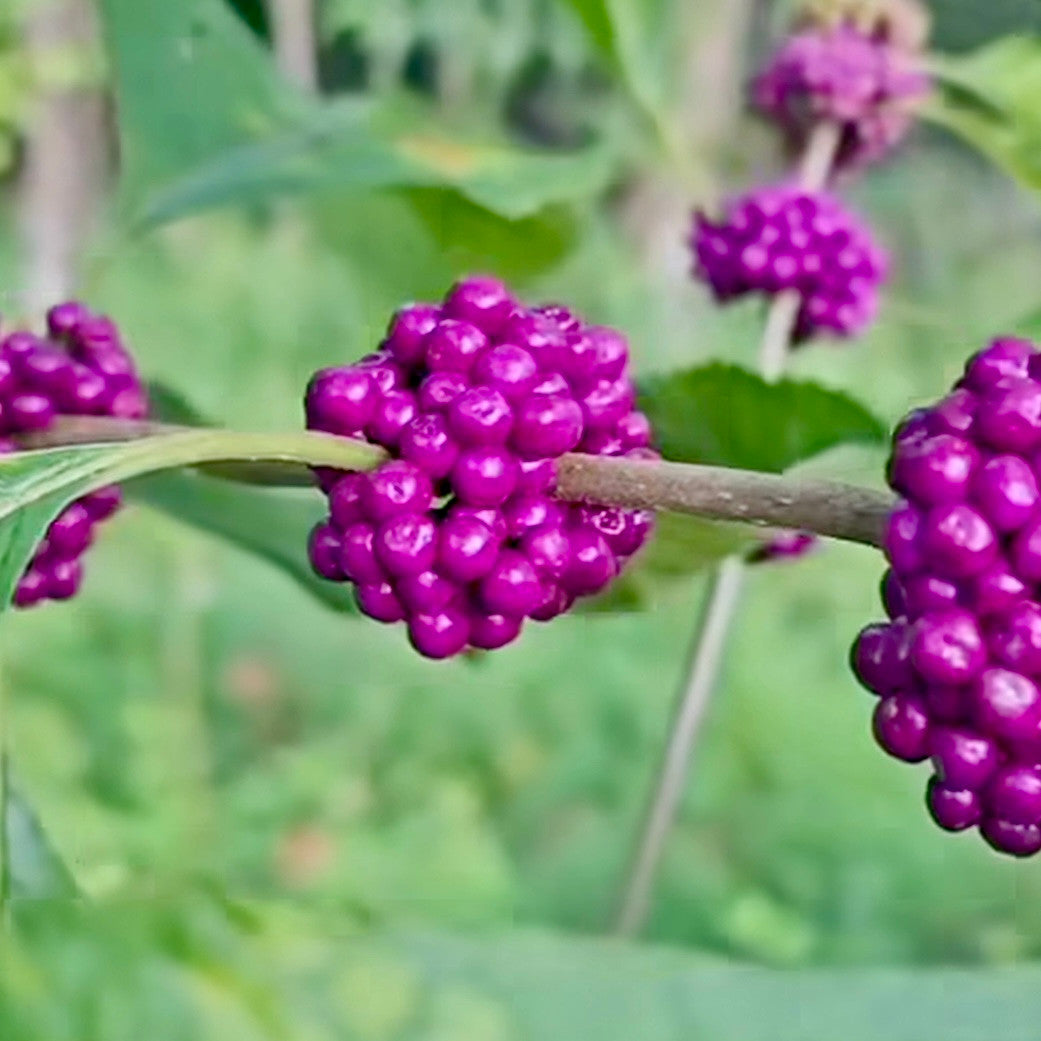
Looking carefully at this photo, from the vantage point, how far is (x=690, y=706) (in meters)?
0.99

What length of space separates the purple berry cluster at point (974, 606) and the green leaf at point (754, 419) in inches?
5.4

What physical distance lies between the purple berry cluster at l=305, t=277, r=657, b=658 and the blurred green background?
0.09 metres

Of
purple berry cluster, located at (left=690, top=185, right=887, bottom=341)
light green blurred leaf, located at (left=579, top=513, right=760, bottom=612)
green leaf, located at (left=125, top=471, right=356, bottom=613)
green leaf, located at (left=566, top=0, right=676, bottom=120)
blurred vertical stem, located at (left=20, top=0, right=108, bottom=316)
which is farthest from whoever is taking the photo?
blurred vertical stem, located at (left=20, top=0, right=108, bottom=316)

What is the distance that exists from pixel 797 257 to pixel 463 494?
1.78 feet

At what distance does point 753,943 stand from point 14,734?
814mm

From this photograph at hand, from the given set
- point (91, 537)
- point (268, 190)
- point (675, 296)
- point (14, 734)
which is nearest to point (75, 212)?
point (675, 296)

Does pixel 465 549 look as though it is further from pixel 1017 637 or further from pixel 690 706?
pixel 690 706

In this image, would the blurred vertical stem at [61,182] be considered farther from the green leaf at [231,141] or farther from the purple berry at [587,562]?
the purple berry at [587,562]

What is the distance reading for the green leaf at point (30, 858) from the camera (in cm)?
69

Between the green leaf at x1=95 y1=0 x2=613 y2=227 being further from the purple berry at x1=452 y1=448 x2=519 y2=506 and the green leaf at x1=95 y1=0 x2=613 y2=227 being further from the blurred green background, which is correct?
the purple berry at x1=452 y1=448 x2=519 y2=506

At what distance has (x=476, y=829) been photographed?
2383mm

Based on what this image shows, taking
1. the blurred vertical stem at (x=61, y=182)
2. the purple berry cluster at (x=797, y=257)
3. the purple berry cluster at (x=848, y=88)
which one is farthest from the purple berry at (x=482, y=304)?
the blurred vertical stem at (x=61, y=182)

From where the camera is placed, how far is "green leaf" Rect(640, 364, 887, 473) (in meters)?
0.61

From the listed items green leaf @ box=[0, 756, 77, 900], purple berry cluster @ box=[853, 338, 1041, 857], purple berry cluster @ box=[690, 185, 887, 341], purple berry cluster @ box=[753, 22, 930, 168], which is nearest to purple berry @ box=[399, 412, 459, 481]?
purple berry cluster @ box=[853, 338, 1041, 857]
